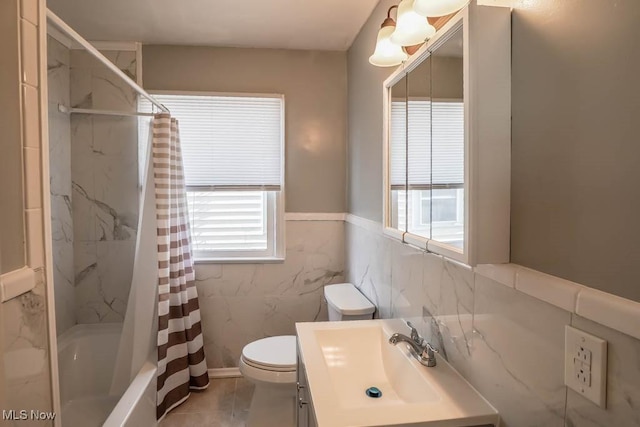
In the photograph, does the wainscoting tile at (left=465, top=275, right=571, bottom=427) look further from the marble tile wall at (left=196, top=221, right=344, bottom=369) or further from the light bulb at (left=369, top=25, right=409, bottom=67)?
the marble tile wall at (left=196, top=221, right=344, bottom=369)

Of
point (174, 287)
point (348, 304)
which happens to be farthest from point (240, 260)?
point (348, 304)

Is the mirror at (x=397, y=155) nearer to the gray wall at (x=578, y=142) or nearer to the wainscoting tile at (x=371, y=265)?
the wainscoting tile at (x=371, y=265)

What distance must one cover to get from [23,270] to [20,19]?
71 centimetres

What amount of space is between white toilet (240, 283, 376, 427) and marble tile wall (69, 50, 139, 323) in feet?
3.51

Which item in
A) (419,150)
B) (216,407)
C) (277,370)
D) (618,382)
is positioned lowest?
(216,407)

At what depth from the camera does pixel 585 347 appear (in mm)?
704

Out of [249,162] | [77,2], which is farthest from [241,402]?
[77,2]

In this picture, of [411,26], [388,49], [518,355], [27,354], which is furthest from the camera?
[388,49]

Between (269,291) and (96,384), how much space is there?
1.20m

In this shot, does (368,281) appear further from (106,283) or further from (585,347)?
(106,283)

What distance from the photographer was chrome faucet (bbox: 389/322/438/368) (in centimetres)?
126

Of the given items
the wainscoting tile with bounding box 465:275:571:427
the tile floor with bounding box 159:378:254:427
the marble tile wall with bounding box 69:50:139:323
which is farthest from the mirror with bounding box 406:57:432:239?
the marble tile wall with bounding box 69:50:139:323

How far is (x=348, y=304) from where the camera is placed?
2094mm

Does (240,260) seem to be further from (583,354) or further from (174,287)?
(583,354)
